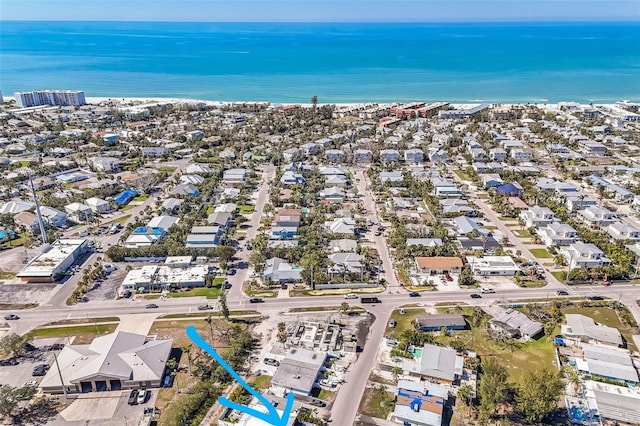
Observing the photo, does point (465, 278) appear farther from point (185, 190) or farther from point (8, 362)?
point (185, 190)

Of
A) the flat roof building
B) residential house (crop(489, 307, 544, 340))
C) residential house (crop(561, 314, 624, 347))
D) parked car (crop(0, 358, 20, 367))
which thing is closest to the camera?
parked car (crop(0, 358, 20, 367))

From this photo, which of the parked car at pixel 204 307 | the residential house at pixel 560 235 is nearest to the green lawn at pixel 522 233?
the residential house at pixel 560 235

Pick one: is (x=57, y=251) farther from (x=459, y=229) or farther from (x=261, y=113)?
(x=261, y=113)

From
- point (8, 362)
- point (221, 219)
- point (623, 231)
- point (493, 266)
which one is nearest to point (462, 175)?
point (623, 231)

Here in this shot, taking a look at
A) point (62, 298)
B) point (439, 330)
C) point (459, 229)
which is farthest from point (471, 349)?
point (62, 298)

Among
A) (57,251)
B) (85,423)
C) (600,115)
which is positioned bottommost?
(85,423)

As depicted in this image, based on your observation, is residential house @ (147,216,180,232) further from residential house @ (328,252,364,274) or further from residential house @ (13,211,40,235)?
residential house @ (328,252,364,274)

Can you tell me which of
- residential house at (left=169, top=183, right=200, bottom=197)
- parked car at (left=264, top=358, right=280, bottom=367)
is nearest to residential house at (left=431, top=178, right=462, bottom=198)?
residential house at (left=169, top=183, right=200, bottom=197)
